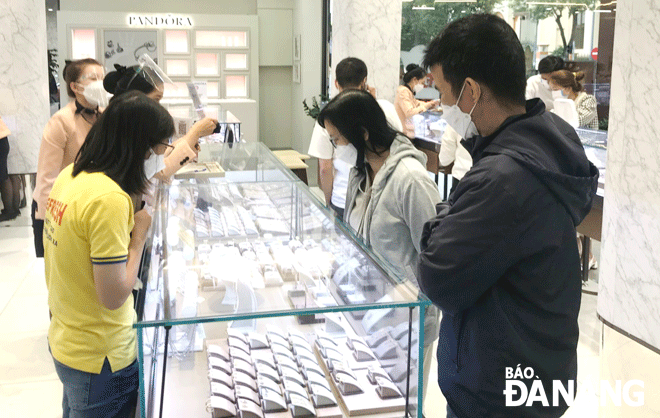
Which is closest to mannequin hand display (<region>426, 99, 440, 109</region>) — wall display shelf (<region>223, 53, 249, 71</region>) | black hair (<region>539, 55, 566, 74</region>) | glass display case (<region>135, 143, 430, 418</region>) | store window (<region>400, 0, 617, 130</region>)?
store window (<region>400, 0, 617, 130</region>)

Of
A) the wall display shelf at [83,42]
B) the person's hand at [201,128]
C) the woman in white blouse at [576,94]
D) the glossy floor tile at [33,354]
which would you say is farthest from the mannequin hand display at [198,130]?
the wall display shelf at [83,42]

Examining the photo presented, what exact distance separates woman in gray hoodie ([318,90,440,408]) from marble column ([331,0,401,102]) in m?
4.41

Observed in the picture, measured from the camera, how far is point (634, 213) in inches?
129

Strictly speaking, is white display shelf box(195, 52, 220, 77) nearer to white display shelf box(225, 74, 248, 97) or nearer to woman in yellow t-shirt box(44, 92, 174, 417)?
white display shelf box(225, 74, 248, 97)

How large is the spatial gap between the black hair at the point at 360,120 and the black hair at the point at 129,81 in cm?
131

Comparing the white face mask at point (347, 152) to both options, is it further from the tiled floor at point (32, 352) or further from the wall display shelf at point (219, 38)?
the wall display shelf at point (219, 38)

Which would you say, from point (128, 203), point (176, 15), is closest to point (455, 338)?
point (128, 203)

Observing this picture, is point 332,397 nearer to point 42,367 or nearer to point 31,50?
point 42,367

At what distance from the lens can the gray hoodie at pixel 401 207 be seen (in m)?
2.41

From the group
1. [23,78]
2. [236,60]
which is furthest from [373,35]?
[236,60]

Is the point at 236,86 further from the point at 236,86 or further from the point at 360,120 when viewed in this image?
the point at 360,120

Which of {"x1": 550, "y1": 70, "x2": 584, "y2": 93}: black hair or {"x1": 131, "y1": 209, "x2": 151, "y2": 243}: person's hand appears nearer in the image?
{"x1": 131, "y1": 209, "x2": 151, "y2": 243}: person's hand

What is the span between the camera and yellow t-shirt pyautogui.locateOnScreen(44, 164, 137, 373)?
1.87 meters

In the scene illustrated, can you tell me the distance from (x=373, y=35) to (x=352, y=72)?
2.16m
